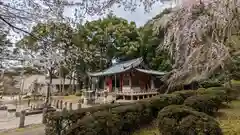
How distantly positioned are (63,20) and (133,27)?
86.8 feet

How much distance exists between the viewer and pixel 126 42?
28875 millimetres

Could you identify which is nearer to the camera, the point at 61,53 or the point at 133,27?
the point at 61,53

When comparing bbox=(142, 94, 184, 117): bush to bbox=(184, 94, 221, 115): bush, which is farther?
bbox=(142, 94, 184, 117): bush

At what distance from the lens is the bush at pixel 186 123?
4.13 meters

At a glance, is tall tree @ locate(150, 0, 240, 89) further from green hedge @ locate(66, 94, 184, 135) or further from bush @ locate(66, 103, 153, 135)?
bush @ locate(66, 103, 153, 135)

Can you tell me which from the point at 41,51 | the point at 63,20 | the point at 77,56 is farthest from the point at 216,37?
the point at 41,51

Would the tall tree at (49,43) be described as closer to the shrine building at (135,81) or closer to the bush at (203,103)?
the bush at (203,103)

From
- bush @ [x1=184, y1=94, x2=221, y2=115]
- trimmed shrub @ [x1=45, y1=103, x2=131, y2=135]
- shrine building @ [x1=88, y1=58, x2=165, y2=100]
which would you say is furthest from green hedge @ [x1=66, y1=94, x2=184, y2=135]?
shrine building @ [x1=88, y1=58, x2=165, y2=100]

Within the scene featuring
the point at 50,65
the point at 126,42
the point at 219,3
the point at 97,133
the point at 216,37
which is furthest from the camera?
the point at 126,42

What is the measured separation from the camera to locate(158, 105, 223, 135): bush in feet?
13.6

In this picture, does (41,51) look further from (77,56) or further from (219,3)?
(219,3)

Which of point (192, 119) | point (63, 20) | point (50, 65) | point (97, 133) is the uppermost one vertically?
point (63, 20)

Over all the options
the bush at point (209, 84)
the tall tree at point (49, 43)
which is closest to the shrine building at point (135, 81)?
the bush at point (209, 84)

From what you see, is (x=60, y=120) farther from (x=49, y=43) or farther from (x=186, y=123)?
(x=186, y=123)
